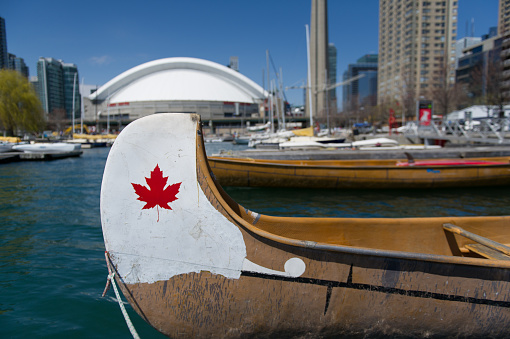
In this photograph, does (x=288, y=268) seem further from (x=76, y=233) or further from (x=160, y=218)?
(x=76, y=233)

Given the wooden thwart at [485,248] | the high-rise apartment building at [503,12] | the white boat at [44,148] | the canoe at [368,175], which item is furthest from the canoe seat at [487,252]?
the high-rise apartment building at [503,12]

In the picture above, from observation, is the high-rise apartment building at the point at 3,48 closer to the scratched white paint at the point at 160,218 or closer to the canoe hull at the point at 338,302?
the scratched white paint at the point at 160,218

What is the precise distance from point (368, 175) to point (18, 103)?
143ft

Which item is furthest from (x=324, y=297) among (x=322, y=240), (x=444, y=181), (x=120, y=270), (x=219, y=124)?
(x=219, y=124)

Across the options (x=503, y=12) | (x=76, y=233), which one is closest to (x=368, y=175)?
(x=76, y=233)

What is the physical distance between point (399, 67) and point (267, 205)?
9741 centimetres

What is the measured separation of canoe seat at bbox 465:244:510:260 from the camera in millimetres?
3331

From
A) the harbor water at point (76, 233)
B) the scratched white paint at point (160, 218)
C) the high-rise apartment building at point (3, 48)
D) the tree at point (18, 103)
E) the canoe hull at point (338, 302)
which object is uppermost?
the high-rise apartment building at point (3, 48)

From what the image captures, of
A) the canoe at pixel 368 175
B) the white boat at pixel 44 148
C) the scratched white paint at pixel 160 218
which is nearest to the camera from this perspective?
the scratched white paint at pixel 160 218

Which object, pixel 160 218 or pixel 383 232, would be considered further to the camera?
pixel 383 232

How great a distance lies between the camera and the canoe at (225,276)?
2.79m

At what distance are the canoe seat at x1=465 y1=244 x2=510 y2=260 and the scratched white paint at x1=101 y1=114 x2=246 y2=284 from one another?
2.65 metres

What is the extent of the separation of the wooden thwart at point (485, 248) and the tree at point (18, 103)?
154ft

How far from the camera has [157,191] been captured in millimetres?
2910
